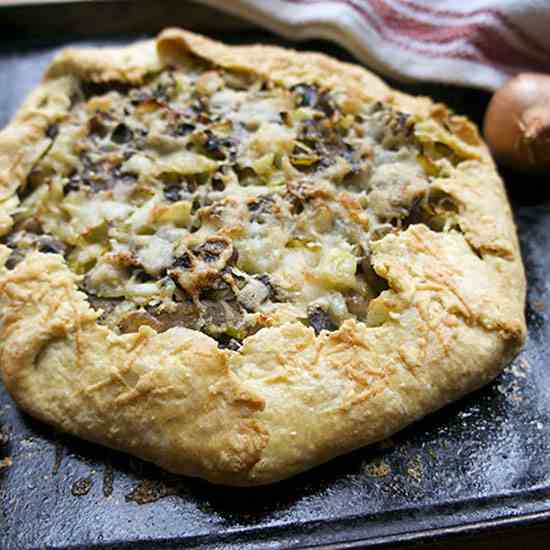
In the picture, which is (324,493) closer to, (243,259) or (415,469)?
(415,469)

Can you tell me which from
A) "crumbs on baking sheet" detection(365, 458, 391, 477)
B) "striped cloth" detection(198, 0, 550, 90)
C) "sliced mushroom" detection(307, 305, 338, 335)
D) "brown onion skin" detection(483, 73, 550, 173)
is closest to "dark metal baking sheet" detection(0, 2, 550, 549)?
"crumbs on baking sheet" detection(365, 458, 391, 477)

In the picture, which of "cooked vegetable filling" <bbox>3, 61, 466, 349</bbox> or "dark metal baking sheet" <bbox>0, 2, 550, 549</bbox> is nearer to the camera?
"dark metal baking sheet" <bbox>0, 2, 550, 549</bbox>

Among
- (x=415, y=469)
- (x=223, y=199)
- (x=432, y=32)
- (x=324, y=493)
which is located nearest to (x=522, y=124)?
(x=432, y=32)

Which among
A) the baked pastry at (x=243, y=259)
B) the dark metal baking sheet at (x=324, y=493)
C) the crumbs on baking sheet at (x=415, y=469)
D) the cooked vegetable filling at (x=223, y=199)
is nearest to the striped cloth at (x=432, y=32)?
the baked pastry at (x=243, y=259)

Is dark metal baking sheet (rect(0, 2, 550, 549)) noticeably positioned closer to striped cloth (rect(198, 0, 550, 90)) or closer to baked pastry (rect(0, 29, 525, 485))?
baked pastry (rect(0, 29, 525, 485))

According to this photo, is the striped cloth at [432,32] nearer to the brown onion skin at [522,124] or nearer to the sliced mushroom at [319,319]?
the brown onion skin at [522,124]

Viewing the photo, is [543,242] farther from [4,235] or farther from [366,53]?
[4,235]
